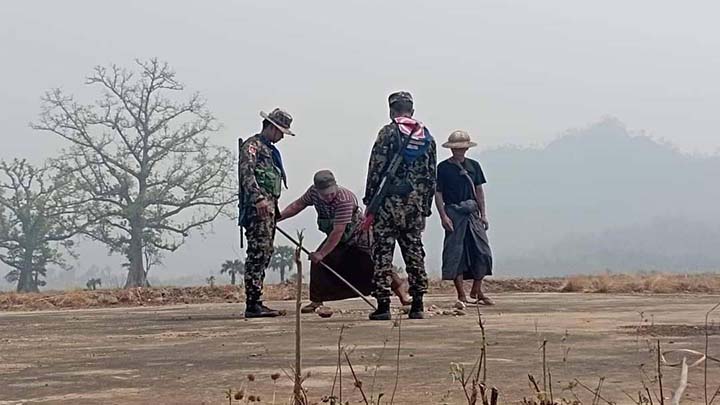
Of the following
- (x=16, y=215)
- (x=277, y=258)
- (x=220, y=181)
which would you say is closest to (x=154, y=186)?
(x=220, y=181)

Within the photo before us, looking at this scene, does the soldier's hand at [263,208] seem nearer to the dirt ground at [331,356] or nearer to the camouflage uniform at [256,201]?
the camouflage uniform at [256,201]

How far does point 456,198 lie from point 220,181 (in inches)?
1260

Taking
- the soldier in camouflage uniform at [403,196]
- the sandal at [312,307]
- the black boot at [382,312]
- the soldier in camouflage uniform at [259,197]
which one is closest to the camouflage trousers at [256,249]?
the soldier in camouflage uniform at [259,197]

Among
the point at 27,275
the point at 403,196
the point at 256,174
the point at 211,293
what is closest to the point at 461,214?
the point at 403,196

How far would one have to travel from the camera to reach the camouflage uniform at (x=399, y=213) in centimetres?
796

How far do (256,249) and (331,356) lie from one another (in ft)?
11.4

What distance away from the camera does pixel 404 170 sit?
26.2 feet

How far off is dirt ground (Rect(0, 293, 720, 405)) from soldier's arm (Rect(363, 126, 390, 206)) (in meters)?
1.03

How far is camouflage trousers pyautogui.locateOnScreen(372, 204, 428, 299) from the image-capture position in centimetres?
797

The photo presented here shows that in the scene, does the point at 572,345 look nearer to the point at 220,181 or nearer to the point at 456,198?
the point at 456,198

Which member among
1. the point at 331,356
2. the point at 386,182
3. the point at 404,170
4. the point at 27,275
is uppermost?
the point at 27,275

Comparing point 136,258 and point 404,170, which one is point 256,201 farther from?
point 136,258

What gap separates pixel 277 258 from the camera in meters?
31.6

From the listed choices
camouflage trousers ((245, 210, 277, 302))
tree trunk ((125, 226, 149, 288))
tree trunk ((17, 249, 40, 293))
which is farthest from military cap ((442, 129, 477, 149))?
tree trunk ((17, 249, 40, 293))
